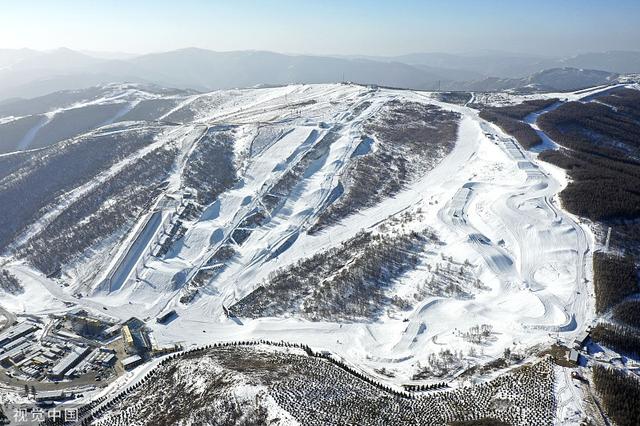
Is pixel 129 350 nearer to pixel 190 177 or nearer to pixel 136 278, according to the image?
pixel 136 278

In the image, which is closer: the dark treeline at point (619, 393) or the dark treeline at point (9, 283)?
the dark treeline at point (619, 393)

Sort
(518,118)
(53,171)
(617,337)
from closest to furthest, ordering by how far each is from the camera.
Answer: (617,337)
(53,171)
(518,118)

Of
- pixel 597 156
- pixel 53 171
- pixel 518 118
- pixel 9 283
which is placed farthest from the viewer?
pixel 518 118

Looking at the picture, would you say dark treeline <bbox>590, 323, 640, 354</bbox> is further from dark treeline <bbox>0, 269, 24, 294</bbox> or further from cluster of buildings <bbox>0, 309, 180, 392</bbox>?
dark treeline <bbox>0, 269, 24, 294</bbox>

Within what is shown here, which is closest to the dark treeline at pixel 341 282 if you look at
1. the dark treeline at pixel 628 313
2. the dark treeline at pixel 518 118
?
the dark treeline at pixel 628 313

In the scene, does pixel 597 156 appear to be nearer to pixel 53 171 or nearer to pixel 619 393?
pixel 619 393

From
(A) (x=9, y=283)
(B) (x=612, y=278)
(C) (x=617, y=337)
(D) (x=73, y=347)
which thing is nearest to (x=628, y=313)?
(C) (x=617, y=337)

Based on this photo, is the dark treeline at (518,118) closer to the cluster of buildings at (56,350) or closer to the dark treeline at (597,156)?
the dark treeline at (597,156)
